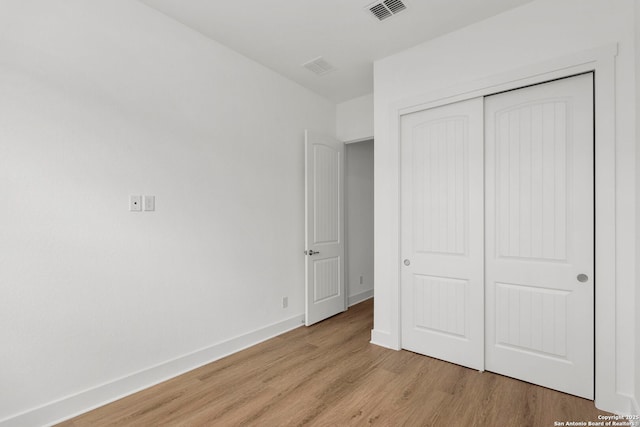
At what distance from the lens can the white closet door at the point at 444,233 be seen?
8.47 feet

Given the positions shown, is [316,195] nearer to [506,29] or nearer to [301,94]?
[301,94]

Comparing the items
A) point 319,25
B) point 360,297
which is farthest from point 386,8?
point 360,297

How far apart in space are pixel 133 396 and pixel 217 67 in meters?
2.76

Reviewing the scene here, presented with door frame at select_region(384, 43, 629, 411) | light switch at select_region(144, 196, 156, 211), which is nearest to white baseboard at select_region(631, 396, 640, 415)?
door frame at select_region(384, 43, 629, 411)

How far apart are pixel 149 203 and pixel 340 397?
6.59 ft

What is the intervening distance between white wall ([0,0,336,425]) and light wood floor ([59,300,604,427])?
0.99 feet

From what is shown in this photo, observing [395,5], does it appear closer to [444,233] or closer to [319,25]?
[319,25]

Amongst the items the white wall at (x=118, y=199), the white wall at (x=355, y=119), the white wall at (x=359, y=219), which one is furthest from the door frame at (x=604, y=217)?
the white wall at (x=359, y=219)

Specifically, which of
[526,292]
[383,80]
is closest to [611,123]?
[526,292]

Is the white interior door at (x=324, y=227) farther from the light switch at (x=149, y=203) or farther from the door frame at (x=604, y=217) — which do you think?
Answer: the door frame at (x=604, y=217)

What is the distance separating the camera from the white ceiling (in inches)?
92.9

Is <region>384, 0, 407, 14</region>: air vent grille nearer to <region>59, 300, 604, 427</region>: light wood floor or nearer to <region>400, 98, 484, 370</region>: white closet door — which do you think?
<region>400, 98, 484, 370</region>: white closet door

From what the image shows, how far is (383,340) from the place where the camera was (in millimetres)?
3049

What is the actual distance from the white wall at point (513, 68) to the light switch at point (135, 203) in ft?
6.86
